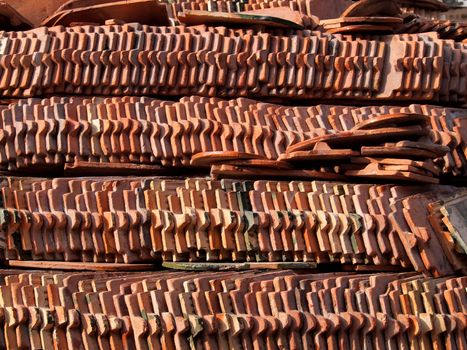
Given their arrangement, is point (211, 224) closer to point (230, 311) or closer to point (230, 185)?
point (230, 185)

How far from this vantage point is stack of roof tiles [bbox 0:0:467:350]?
6914mm

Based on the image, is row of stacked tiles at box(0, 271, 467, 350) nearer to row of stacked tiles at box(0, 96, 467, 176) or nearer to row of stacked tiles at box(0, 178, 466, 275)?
row of stacked tiles at box(0, 178, 466, 275)

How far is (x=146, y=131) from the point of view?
25.9 feet

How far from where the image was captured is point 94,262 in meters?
7.34

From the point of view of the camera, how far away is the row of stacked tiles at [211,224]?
24.0 feet

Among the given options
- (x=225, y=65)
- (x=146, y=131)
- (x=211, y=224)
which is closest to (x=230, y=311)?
(x=211, y=224)

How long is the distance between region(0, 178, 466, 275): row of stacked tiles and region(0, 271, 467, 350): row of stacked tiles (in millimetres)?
179

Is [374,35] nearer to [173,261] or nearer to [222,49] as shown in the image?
[222,49]

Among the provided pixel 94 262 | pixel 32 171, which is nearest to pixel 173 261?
pixel 94 262

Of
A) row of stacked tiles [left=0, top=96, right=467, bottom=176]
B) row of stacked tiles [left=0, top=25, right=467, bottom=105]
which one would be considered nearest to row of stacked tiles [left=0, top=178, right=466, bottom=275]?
row of stacked tiles [left=0, top=96, right=467, bottom=176]

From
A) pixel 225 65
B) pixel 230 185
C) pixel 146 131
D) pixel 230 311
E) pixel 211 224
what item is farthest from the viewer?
pixel 225 65

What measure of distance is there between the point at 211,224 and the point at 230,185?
36 cm

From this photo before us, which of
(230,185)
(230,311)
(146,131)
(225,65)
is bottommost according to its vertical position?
(230,311)

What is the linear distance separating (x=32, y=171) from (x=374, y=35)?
10.0ft
